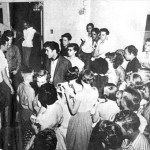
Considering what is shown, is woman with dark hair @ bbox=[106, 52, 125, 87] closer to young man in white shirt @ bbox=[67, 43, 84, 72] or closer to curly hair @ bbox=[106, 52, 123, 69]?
curly hair @ bbox=[106, 52, 123, 69]

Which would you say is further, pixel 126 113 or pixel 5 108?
pixel 5 108

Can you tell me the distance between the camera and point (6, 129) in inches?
77.9

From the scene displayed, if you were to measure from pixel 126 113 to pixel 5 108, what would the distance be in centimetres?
95

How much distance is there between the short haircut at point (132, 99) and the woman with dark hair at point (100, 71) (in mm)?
177

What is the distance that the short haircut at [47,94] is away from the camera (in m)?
1.85

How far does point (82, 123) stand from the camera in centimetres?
186

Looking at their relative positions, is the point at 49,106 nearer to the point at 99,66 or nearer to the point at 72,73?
the point at 72,73

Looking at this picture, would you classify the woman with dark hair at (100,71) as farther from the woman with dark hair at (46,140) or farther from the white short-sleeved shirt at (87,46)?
the woman with dark hair at (46,140)

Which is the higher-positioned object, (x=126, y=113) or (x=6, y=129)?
(x=126, y=113)

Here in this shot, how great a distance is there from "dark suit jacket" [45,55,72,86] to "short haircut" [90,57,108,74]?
0.57ft

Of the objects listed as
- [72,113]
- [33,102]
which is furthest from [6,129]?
[72,113]

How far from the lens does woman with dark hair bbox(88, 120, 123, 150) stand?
1.82 metres

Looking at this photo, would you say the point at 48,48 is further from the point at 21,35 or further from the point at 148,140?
the point at 148,140

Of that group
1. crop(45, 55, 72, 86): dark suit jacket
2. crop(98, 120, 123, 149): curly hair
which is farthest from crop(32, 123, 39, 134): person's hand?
crop(98, 120, 123, 149): curly hair
